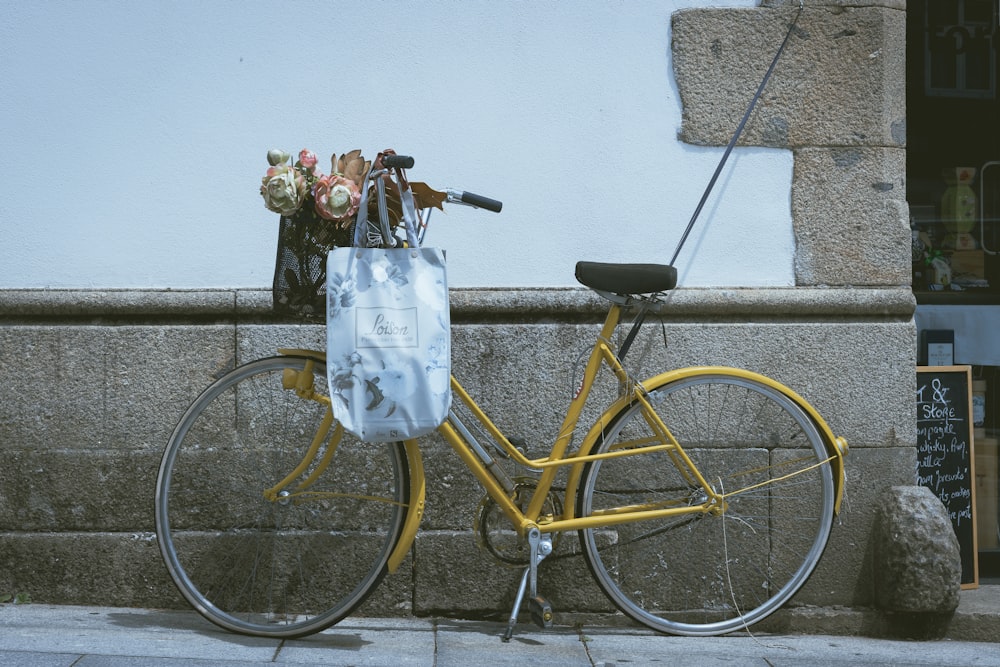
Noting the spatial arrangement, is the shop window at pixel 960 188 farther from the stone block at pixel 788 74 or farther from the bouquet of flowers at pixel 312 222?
the bouquet of flowers at pixel 312 222

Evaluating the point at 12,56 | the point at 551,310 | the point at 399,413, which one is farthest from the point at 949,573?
the point at 12,56

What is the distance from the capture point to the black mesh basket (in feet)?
10.9

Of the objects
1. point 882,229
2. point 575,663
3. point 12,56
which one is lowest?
point 575,663

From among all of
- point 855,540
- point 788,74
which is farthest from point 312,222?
point 855,540

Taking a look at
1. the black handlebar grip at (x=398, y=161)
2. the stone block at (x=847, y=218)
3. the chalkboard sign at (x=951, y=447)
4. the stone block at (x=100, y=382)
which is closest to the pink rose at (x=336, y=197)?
the black handlebar grip at (x=398, y=161)

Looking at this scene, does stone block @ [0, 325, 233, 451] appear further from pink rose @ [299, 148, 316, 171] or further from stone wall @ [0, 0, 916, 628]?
pink rose @ [299, 148, 316, 171]

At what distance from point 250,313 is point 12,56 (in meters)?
1.31

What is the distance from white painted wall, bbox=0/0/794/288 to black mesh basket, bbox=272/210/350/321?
2.60ft

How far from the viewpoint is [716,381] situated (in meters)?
3.72

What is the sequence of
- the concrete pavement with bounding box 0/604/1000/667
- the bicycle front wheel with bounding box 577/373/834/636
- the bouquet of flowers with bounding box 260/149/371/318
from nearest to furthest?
1. the bouquet of flowers with bounding box 260/149/371/318
2. the concrete pavement with bounding box 0/604/1000/667
3. the bicycle front wheel with bounding box 577/373/834/636

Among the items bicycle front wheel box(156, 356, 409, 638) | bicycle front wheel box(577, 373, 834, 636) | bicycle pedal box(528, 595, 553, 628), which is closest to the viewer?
bicycle pedal box(528, 595, 553, 628)

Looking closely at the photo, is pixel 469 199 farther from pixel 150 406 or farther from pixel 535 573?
pixel 150 406

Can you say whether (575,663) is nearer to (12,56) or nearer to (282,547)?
(282,547)

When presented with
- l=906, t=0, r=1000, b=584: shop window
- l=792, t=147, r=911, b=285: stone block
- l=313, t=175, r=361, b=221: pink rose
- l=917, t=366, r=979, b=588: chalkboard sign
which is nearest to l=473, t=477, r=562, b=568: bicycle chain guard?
l=313, t=175, r=361, b=221: pink rose
